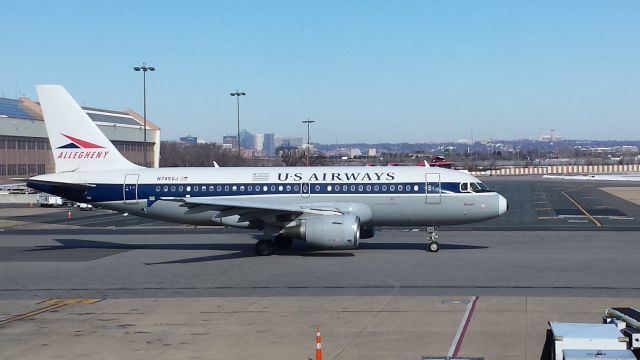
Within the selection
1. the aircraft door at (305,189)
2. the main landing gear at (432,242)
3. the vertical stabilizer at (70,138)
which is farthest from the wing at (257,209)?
the vertical stabilizer at (70,138)

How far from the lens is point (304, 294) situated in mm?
23875

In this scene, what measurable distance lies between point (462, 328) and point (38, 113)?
111 m

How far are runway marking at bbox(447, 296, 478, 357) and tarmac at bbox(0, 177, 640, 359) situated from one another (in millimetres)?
55

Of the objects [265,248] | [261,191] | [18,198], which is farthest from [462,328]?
[18,198]

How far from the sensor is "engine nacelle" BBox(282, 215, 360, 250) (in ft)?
101

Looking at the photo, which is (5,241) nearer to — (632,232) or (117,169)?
(117,169)

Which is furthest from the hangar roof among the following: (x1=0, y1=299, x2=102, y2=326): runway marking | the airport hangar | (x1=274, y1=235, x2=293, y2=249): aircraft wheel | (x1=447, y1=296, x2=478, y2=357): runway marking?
(x1=447, y1=296, x2=478, y2=357): runway marking

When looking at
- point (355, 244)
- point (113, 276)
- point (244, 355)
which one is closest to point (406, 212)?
point (355, 244)

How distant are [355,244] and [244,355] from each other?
14850 millimetres

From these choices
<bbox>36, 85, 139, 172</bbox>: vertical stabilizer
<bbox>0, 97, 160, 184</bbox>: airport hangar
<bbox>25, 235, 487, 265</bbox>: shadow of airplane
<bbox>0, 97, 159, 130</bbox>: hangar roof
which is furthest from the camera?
<bbox>0, 97, 159, 130</bbox>: hangar roof

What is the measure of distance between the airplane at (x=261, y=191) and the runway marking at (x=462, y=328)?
1056cm

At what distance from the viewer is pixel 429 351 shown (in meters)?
16.4

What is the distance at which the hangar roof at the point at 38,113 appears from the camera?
366ft

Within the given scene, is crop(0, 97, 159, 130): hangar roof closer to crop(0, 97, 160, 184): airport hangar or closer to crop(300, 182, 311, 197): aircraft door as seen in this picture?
crop(0, 97, 160, 184): airport hangar
